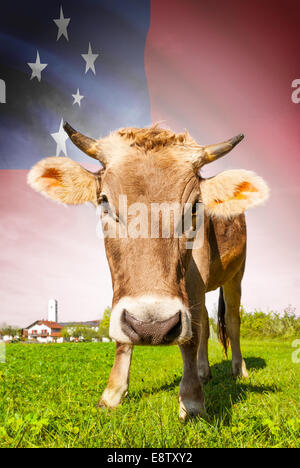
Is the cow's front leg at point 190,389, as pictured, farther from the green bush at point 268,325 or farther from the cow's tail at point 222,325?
the green bush at point 268,325

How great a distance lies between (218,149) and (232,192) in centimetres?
47

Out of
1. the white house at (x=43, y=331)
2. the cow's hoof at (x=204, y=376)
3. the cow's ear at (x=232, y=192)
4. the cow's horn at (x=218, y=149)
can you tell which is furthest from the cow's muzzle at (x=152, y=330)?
the white house at (x=43, y=331)

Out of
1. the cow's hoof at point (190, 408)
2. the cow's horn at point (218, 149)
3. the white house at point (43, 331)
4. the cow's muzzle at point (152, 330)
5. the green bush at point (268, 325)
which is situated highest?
the cow's horn at point (218, 149)

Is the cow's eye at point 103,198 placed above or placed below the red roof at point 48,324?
above

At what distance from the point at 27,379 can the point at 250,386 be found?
3.15 meters

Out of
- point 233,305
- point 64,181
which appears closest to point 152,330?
point 64,181

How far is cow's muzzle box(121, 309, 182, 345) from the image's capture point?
2500 millimetres

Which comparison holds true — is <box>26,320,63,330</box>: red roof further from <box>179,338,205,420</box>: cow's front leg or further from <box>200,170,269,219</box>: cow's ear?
<box>200,170,269,219</box>: cow's ear

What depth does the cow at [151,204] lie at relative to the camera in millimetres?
2631

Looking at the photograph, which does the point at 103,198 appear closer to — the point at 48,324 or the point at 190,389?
the point at 190,389

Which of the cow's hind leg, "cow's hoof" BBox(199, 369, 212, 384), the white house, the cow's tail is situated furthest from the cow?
the white house

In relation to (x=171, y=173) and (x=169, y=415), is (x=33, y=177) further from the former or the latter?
(x=169, y=415)

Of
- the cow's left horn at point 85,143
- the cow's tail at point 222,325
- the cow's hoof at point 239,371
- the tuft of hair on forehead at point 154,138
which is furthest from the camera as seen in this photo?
the cow's tail at point 222,325
